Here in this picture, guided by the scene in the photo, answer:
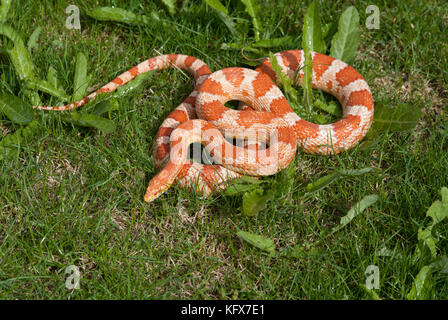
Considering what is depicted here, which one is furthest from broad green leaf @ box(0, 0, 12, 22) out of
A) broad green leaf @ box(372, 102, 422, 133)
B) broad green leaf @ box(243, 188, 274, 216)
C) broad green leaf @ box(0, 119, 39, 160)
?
broad green leaf @ box(372, 102, 422, 133)

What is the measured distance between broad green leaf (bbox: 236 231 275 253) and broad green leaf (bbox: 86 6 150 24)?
2984 mm

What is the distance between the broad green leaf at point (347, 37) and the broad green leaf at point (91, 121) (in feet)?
8.54

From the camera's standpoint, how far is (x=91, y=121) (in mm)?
4324

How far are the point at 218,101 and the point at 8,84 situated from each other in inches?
87.0

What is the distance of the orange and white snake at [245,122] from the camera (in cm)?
414

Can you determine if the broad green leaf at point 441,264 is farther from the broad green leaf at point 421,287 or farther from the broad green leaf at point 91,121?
the broad green leaf at point 91,121

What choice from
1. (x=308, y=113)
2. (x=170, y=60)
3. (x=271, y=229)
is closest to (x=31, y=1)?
(x=170, y=60)

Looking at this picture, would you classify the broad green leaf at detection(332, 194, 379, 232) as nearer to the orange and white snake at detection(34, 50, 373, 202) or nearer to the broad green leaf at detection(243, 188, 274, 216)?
the broad green leaf at detection(243, 188, 274, 216)

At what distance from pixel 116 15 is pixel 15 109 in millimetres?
1676

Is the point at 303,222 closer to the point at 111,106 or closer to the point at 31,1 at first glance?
the point at 111,106

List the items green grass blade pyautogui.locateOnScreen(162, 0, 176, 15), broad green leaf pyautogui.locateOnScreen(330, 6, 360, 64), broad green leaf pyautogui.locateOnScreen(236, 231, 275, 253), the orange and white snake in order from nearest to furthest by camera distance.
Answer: broad green leaf pyautogui.locateOnScreen(236, 231, 275, 253) < the orange and white snake < broad green leaf pyautogui.locateOnScreen(330, 6, 360, 64) < green grass blade pyautogui.locateOnScreen(162, 0, 176, 15)

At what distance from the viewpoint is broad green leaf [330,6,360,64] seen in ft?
16.8

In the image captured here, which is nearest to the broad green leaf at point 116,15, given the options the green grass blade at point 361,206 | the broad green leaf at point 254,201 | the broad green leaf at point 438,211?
the broad green leaf at point 254,201

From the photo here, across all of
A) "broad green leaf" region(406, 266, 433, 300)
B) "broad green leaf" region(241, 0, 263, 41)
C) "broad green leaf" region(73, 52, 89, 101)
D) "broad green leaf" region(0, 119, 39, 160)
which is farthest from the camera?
"broad green leaf" region(241, 0, 263, 41)
